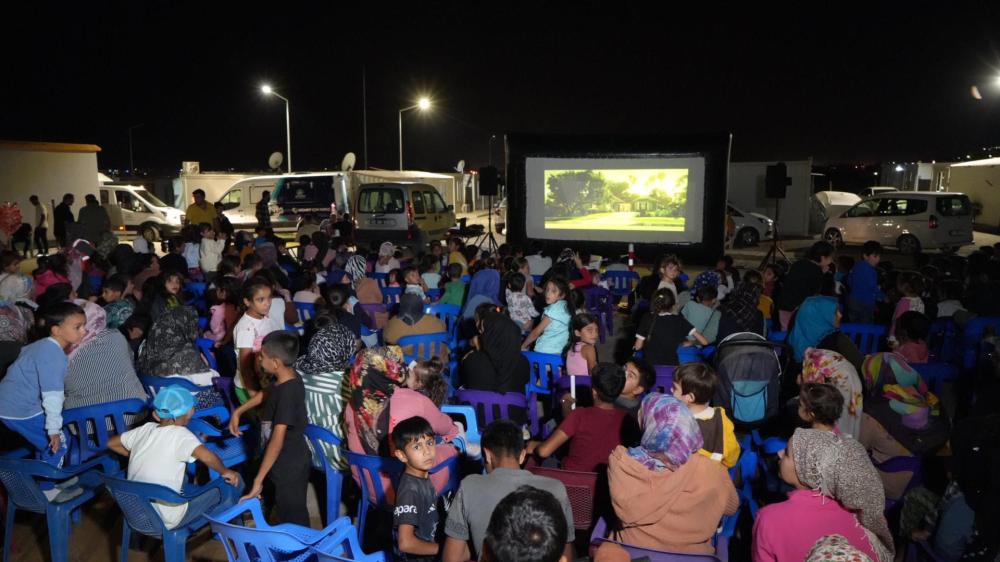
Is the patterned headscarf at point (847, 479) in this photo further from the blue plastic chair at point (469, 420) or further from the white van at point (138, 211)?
the white van at point (138, 211)

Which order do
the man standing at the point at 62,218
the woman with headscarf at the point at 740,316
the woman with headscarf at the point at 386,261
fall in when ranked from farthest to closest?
the man standing at the point at 62,218, the woman with headscarf at the point at 386,261, the woman with headscarf at the point at 740,316

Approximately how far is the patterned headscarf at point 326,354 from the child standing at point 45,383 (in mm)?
1382

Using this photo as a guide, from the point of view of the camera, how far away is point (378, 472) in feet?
11.3

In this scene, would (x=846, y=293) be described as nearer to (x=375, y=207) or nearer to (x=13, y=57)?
(x=375, y=207)

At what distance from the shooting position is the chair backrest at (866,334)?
20.6 feet

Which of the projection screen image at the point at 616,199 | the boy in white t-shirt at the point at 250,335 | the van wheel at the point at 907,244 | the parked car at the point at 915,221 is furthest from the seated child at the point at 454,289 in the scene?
the van wheel at the point at 907,244

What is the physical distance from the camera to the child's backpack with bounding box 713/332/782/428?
4.62 metres

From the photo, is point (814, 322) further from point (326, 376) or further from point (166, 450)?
point (166, 450)

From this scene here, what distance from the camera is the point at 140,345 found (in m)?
5.52

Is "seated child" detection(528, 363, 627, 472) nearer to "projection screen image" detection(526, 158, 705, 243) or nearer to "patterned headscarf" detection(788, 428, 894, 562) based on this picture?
"patterned headscarf" detection(788, 428, 894, 562)

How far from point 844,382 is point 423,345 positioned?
3.12 metres

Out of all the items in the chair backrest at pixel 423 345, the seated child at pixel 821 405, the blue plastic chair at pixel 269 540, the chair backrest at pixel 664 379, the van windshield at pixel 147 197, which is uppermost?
the van windshield at pixel 147 197

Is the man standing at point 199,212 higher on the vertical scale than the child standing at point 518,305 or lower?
higher

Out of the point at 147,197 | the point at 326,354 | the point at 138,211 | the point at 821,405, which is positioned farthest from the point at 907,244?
the point at 147,197
